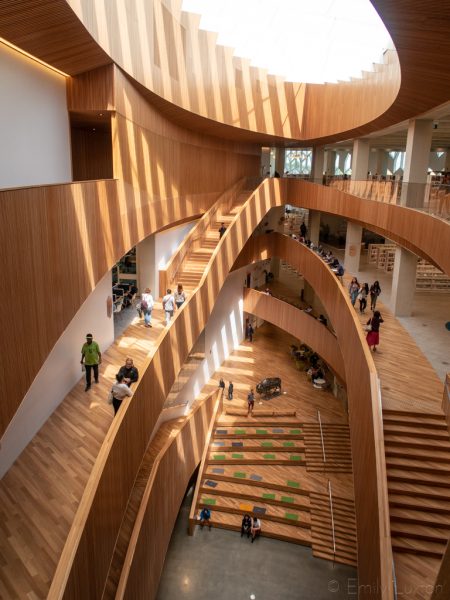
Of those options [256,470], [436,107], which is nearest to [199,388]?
[256,470]

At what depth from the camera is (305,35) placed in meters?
21.5

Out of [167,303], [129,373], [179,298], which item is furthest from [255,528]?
[129,373]

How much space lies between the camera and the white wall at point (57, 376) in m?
8.17

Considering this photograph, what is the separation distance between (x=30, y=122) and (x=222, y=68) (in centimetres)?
984

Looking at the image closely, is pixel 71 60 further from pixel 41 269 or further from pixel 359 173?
pixel 359 173

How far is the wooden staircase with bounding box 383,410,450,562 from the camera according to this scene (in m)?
7.64

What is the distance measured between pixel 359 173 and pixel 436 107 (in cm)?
888

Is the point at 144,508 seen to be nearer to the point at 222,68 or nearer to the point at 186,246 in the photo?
the point at 186,246

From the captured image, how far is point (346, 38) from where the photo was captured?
21.0 metres

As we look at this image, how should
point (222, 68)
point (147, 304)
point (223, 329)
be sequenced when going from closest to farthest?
point (147, 304) < point (222, 68) < point (223, 329)

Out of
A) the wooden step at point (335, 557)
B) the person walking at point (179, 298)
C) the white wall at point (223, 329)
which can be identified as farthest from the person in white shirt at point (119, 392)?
the wooden step at point (335, 557)

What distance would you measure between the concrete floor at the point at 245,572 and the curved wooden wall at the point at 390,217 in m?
10.0

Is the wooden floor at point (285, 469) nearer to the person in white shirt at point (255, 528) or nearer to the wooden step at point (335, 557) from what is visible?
the wooden step at point (335, 557)

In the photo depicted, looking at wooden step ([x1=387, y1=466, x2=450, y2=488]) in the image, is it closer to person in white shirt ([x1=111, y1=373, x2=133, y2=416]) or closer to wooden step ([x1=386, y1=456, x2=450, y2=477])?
wooden step ([x1=386, y1=456, x2=450, y2=477])
